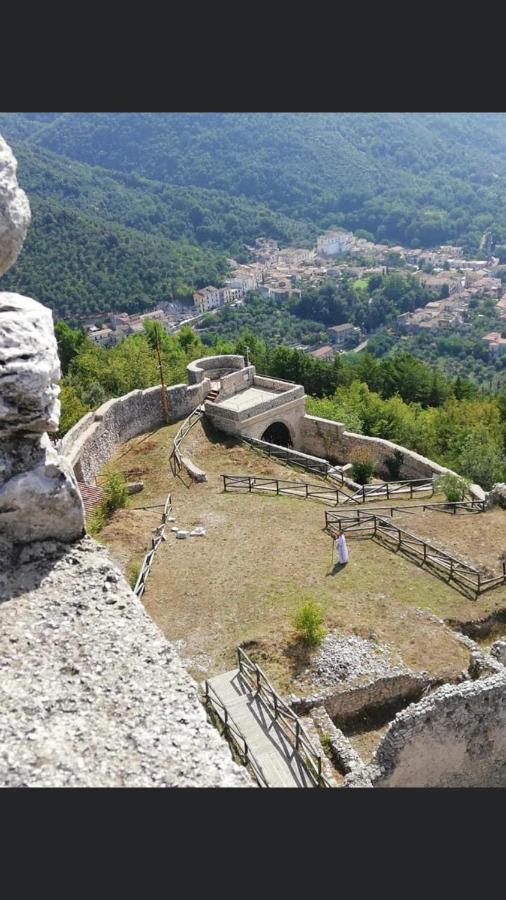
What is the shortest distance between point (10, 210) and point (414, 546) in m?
12.0

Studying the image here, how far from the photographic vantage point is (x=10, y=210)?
13.9 meters

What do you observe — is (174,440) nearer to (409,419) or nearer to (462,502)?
(462,502)

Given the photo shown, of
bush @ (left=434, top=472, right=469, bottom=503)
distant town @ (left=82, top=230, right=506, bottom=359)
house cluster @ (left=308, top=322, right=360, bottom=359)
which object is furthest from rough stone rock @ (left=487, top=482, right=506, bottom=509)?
house cluster @ (left=308, top=322, right=360, bottom=359)

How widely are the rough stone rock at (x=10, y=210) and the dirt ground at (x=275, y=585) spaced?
25.8 feet

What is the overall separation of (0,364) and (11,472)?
6.64 feet

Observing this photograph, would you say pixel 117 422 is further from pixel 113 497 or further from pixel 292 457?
pixel 292 457

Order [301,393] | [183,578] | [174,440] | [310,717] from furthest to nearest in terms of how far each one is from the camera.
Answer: [301,393] < [174,440] < [183,578] < [310,717]

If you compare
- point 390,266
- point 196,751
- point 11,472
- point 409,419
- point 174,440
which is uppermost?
point 11,472

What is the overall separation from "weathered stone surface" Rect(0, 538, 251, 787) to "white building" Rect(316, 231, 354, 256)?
149090 millimetres

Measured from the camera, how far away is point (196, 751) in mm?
10016

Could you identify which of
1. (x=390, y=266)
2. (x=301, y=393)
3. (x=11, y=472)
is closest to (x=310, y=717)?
(x=11, y=472)

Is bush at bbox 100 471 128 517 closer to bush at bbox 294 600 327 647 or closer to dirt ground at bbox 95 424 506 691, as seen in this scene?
dirt ground at bbox 95 424 506 691

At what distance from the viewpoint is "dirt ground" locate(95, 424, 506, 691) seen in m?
15.1

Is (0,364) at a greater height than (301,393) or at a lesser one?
greater
